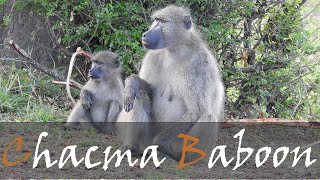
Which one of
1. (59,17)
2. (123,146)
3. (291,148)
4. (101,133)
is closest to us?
(123,146)

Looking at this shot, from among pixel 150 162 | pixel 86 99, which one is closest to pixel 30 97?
pixel 86 99

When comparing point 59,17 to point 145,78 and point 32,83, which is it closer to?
point 32,83

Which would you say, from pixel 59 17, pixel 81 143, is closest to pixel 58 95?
pixel 59 17

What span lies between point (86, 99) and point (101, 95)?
8.2 inches

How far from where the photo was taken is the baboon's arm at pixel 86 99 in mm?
6754

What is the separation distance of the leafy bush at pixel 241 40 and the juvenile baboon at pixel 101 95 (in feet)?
1.54

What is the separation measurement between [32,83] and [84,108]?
4.26 feet

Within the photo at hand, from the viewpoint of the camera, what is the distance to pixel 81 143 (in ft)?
18.8

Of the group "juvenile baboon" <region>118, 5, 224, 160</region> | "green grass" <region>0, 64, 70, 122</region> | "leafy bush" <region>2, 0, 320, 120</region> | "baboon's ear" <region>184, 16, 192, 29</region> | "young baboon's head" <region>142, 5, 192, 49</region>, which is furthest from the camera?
"leafy bush" <region>2, 0, 320, 120</region>

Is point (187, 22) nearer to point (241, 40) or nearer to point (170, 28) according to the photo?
point (170, 28)

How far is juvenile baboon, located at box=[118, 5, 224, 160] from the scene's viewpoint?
523 cm

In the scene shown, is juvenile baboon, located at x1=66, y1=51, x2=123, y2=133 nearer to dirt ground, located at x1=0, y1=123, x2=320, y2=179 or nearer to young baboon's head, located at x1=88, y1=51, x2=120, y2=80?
young baboon's head, located at x1=88, y1=51, x2=120, y2=80

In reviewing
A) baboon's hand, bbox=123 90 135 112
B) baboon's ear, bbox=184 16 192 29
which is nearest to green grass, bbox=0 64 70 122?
baboon's hand, bbox=123 90 135 112

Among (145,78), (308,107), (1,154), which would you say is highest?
(145,78)
